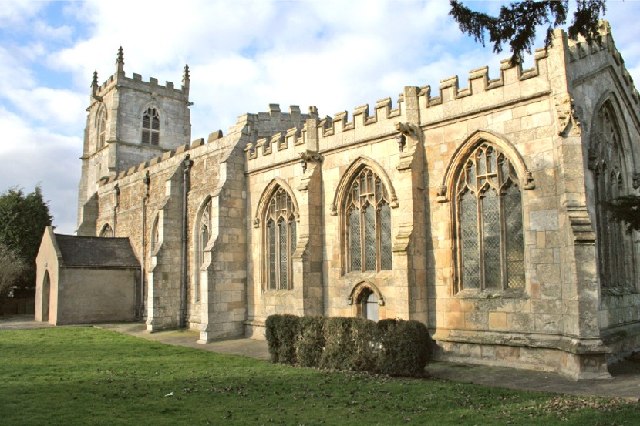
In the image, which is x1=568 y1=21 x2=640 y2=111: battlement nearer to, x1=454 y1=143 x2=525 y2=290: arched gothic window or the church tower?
x1=454 y1=143 x2=525 y2=290: arched gothic window

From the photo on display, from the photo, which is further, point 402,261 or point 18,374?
point 402,261

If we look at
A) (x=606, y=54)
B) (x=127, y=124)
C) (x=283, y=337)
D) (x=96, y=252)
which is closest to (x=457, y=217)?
(x=283, y=337)

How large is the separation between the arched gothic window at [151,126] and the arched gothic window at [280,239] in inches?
A: 867

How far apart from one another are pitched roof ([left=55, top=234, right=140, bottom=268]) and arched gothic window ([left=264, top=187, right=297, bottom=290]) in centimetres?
1052

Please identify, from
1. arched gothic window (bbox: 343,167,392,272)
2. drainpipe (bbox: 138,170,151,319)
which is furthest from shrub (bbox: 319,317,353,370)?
drainpipe (bbox: 138,170,151,319)

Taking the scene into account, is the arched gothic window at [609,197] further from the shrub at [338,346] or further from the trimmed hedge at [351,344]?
Answer: the shrub at [338,346]

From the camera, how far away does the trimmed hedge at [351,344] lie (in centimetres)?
1186

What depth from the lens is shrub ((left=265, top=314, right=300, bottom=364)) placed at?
14148 millimetres

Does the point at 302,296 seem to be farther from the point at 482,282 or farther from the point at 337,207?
the point at 482,282

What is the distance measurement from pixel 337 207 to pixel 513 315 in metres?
6.53

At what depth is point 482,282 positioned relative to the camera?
542 inches

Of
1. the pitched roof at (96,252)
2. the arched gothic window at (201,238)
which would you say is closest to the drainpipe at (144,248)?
the pitched roof at (96,252)

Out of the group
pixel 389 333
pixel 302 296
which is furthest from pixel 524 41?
pixel 302 296

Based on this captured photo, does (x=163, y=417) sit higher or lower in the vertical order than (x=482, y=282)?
lower
